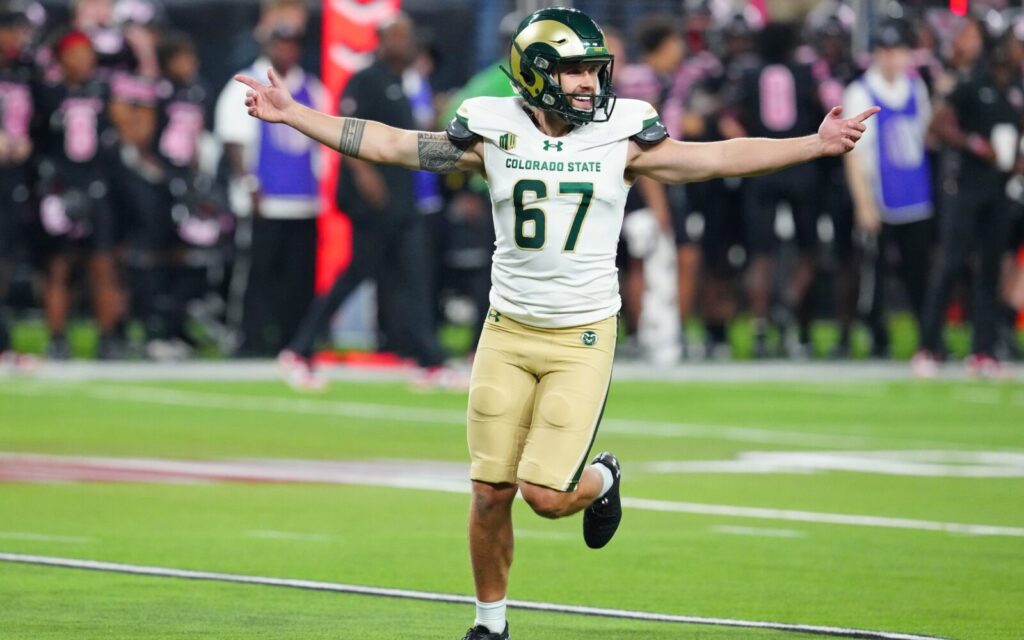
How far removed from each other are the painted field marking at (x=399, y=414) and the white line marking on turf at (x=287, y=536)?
4.94 metres

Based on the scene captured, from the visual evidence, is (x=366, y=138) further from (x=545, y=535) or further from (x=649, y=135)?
(x=545, y=535)

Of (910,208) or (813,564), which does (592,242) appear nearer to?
(813,564)

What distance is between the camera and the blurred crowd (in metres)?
18.9

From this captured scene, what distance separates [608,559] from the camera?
31.0ft

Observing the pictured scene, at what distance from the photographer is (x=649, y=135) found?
7.55 metres

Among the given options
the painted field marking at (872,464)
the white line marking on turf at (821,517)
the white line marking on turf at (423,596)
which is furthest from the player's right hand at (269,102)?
the painted field marking at (872,464)

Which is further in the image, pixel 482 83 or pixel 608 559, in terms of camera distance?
pixel 482 83

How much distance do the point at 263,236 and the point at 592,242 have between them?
1269 centimetres

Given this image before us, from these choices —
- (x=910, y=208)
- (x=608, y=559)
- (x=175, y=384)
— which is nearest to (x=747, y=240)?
(x=910, y=208)

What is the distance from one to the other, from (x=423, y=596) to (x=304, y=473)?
13.5 feet

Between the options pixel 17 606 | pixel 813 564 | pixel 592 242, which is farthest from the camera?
pixel 813 564

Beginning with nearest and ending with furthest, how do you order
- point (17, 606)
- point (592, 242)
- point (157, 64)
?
1. point (592, 242)
2. point (17, 606)
3. point (157, 64)

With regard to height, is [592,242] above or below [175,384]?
above

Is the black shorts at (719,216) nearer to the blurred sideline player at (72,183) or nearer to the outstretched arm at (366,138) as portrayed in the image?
the blurred sideline player at (72,183)
